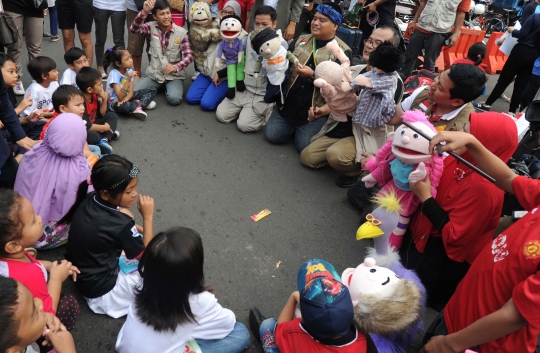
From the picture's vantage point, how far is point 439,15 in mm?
5902

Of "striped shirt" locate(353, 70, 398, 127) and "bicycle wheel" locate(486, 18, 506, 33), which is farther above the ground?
"striped shirt" locate(353, 70, 398, 127)

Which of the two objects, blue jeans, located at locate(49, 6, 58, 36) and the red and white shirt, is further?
blue jeans, located at locate(49, 6, 58, 36)

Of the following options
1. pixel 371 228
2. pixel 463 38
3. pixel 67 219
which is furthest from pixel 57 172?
pixel 463 38

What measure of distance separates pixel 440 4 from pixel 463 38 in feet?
9.26

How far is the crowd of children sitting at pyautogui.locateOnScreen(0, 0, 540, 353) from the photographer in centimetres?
183

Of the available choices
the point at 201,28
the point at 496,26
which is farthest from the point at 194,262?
the point at 496,26

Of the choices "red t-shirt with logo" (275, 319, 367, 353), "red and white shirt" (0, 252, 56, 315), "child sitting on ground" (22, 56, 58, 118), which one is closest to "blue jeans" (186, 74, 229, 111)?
"child sitting on ground" (22, 56, 58, 118)

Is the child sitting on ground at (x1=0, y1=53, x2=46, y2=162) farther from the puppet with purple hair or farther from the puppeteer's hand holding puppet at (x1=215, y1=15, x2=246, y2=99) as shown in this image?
the puppet with purple hair

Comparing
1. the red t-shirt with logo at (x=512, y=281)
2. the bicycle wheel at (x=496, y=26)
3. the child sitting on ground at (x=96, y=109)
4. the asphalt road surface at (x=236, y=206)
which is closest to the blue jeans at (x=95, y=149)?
the child sitting on ground at (x=96, y=109)

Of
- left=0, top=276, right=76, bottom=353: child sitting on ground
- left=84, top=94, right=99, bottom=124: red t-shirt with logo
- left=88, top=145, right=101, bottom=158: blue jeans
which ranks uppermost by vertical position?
left=0, top=276, right=76, bottom=353: child sitting on ground

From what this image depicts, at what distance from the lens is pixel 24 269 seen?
2.04 m

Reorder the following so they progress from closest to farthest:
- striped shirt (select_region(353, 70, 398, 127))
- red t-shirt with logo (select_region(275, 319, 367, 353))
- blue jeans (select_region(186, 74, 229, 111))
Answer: red t-shirt with logo (select_region(275, 319, 367, 353)) → striped shirt (select_region(353, 70, 398, 127)) → blue jeans (select_region(186, 74, 229, 111))

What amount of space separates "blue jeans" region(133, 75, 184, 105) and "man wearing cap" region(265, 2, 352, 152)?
130 centimetres

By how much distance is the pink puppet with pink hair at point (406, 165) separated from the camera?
2.85 meters
